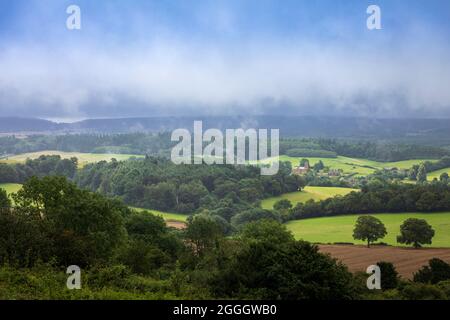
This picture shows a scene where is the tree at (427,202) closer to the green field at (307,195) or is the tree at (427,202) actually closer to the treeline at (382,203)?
the treeline at (382,203)

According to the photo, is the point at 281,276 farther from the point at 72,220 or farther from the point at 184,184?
the point at 184,184

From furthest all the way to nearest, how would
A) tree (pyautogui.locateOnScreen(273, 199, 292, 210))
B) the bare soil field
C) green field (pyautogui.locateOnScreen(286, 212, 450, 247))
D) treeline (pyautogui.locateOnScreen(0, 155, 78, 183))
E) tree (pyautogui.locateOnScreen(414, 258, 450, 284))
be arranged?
treeline (pyautogui.locateOnScreen(0, 155, 78, 183)) → tree (pyautogui.locateOnScreen(273, 199, 292, 210)) → green field (pyautogui.locateOnScreen(286, 212, 450, 247)) → the bare soil field → tree (pyautogui.locateOnScreen(414, 258, 450, 284))

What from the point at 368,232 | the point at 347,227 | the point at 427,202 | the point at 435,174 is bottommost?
the point at 347,227

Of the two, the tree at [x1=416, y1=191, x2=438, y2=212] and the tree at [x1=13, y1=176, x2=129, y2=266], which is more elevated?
the tree at [x1=13, y1=176, x2=129, y2=266]

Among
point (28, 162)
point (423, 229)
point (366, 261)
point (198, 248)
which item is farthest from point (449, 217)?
point (28, 162)

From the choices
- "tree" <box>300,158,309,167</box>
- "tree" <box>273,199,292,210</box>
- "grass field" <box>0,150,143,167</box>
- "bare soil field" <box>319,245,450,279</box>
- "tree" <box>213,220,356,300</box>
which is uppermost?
"tree" <box>213,220,356,300</box>

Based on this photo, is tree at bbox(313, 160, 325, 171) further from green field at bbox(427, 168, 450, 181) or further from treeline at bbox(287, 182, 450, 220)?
treeline at bbox(287, 182, 450, 220)

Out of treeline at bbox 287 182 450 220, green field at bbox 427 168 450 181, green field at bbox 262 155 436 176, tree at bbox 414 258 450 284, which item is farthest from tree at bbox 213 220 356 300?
green field at bbox 262 155 436 176

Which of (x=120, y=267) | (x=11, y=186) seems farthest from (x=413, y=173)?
(x=120, y=267)
